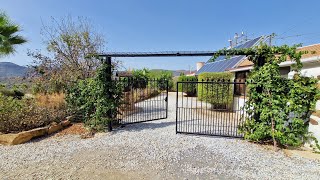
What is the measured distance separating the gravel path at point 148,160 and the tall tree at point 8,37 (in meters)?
5.87

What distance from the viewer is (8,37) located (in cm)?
837

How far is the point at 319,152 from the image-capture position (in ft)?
15.3

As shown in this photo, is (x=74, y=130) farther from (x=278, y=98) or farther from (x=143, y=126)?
(x=278, y=98)

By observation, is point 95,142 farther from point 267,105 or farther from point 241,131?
point 267,105

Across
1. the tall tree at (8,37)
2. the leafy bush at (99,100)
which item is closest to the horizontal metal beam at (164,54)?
the leafy bush at (99,100)

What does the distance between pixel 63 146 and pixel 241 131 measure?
5384 millimetres

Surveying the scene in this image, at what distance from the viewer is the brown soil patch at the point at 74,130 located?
625cm

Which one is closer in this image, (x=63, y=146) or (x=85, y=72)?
(x=63, y=146)

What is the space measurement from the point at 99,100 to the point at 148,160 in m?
3.10

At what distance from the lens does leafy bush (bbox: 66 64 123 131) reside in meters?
6.29

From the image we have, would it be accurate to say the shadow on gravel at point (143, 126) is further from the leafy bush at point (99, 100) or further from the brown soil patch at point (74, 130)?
the brown soil patch at point (74, 130)

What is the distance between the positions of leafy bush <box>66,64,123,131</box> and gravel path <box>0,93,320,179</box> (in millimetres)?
770

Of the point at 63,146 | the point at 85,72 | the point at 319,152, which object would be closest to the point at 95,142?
the point at 63,146

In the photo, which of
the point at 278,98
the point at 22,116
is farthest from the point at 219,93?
the point at 22,116
